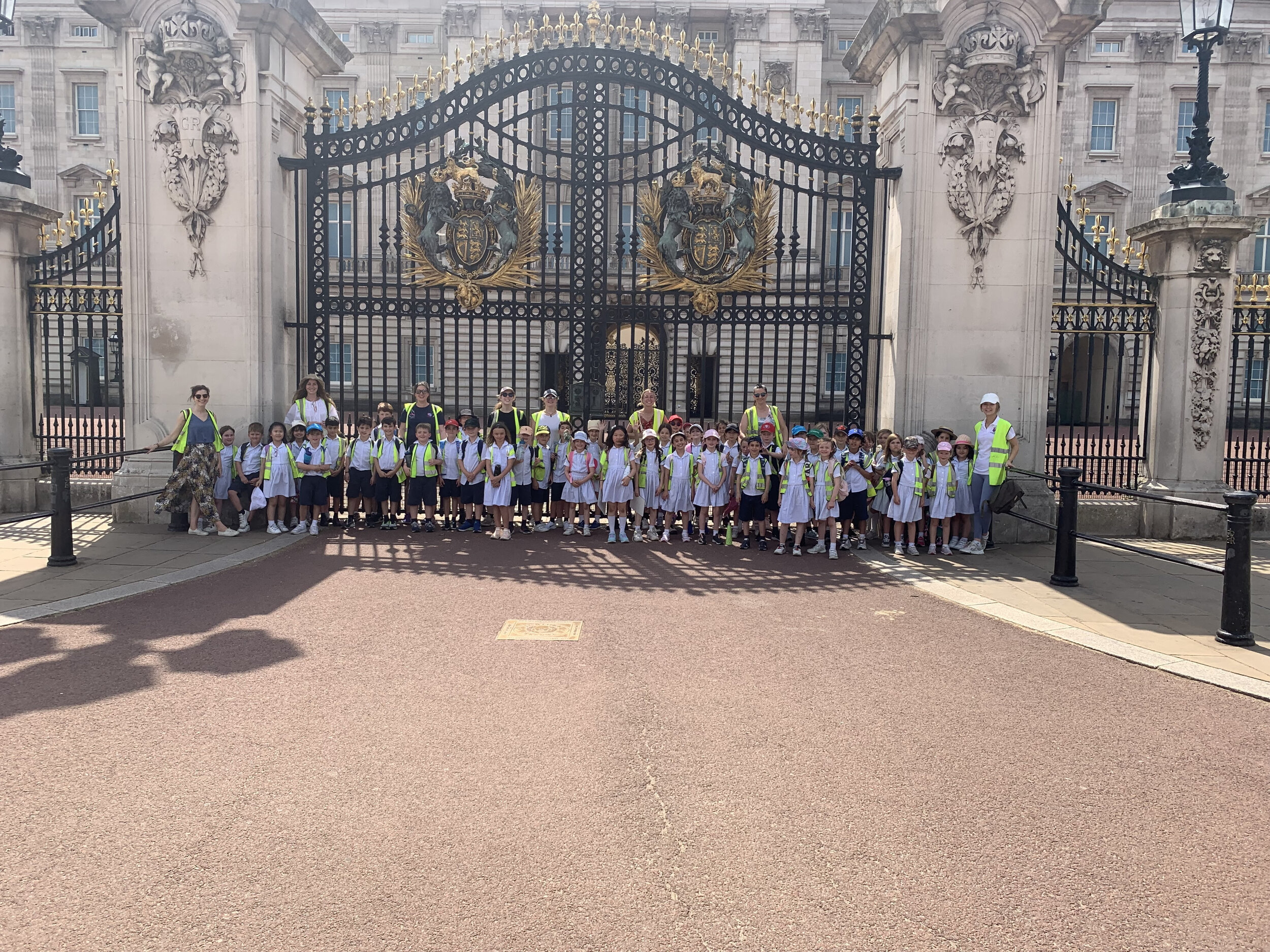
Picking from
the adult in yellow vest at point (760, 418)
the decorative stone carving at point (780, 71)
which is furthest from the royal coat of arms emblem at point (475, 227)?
the decorative stone carving at point (780, 71)

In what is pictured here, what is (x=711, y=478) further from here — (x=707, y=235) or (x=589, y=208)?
(x=589, y=208)

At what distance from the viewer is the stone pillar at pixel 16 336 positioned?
12234 mm

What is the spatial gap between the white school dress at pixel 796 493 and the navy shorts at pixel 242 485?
604 centimetres

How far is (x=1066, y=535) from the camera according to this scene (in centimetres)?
892

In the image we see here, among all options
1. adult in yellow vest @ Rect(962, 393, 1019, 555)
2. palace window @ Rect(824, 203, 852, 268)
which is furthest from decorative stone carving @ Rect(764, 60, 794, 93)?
adult in yellow vest @ Rect(962, 393, 1019, 555)

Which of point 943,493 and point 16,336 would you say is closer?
point 943,493

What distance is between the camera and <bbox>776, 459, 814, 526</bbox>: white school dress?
34.6ft

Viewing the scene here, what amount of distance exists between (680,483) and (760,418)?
1.35m

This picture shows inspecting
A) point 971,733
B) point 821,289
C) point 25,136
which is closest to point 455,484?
point 821,289

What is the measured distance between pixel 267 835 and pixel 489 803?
890mm

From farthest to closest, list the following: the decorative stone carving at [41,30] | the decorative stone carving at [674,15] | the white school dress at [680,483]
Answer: the decorative stone carving at [41,30] < the decorative stone carving at [674,15] < the white school dress at [680,483]

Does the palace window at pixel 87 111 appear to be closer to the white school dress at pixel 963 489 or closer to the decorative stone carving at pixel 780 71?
the decorative stone carving at pixel 780 71

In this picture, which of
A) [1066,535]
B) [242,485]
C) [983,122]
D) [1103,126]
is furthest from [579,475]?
[1103,126]

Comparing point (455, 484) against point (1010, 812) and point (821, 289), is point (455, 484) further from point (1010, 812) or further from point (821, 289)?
point (1010, 812)
